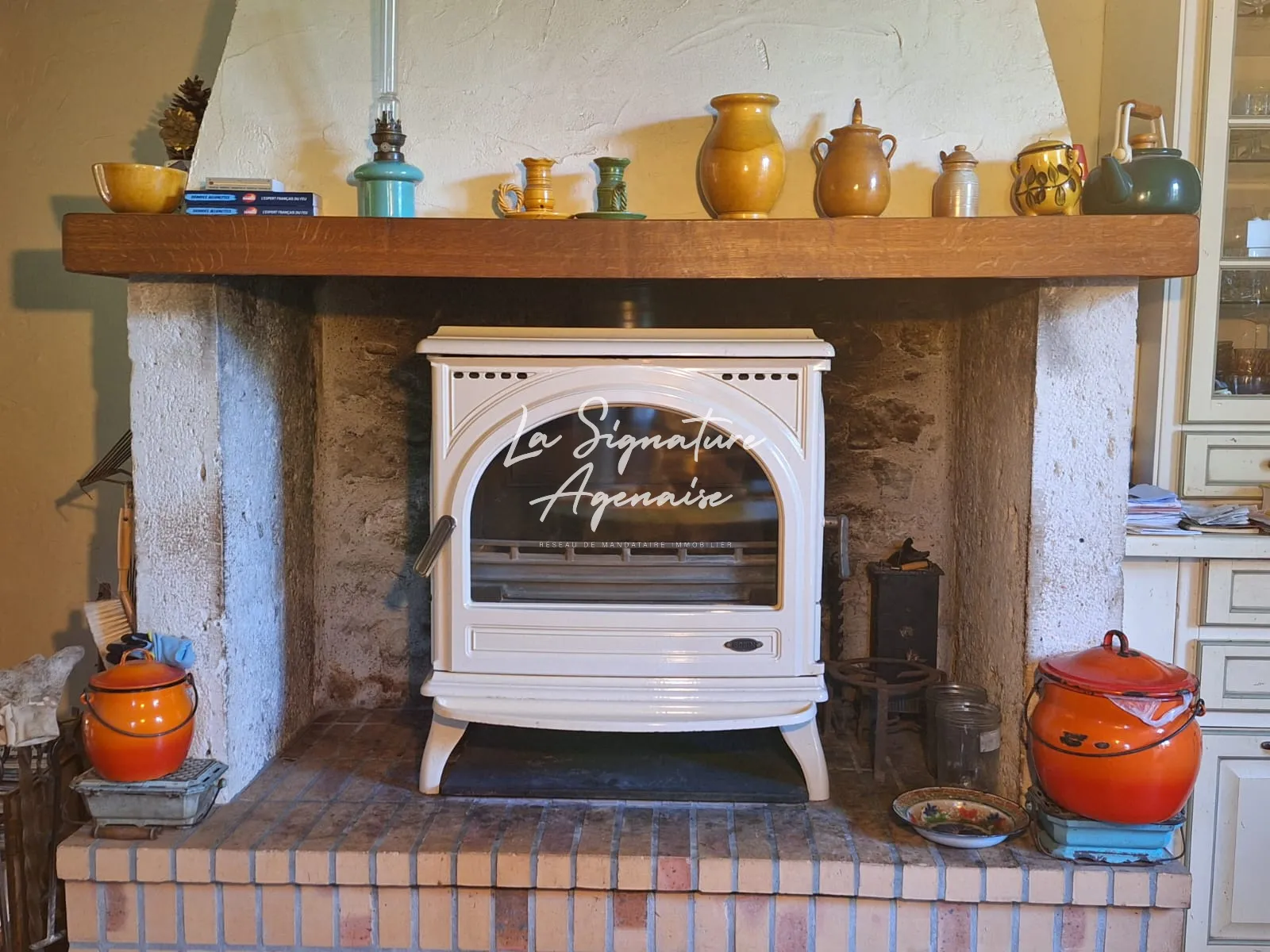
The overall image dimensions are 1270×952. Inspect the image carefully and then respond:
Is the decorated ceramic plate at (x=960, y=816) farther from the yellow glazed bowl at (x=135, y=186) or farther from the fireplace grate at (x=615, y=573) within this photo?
the yellow glazed bowl at (x=135, y=186)

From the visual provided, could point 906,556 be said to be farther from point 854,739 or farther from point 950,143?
point 950,143

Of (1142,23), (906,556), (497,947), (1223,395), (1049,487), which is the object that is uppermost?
(1142,23)

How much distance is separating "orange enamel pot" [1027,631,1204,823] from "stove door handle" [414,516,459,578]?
106cm

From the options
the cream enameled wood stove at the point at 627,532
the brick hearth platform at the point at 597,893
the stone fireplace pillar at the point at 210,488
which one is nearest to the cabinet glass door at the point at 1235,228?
the cream enameled wood stove at the point at 627,532

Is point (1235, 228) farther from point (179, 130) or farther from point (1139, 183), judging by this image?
point (179, 130)

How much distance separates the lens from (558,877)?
5.36ft

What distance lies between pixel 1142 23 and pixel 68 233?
2187 millimetres

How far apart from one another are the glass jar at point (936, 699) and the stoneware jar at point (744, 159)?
961 millimetres

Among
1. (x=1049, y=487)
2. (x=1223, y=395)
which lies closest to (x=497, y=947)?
(x=1049, y=487)

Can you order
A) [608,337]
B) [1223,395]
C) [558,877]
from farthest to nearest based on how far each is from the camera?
[1223,395] < [608,337] < [558,877]

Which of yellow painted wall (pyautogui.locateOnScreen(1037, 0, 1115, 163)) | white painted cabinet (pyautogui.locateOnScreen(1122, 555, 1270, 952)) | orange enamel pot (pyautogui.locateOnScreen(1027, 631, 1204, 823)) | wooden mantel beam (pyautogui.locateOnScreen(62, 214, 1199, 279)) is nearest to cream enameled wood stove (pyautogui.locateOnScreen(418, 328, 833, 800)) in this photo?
wooden mantel beam (pyautogui.locateOnScreen(62, 214, 1199, 279))

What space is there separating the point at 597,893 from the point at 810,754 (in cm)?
46

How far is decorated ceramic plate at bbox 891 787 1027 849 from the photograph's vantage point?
1.67 m

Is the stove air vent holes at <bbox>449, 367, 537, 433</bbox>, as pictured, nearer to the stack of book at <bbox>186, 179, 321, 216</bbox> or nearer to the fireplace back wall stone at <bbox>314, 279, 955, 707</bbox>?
the stack of book at <bbox>186, 179, 321, 216</bbox>
